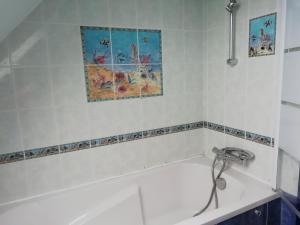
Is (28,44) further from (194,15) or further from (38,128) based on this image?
(194,15)

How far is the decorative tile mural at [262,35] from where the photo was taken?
4.57 feet

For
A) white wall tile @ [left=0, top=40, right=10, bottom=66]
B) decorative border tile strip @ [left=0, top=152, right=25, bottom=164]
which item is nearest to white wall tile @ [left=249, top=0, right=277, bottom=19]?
white wall tile @ [left=0, top=40, right=10, bottom=66]

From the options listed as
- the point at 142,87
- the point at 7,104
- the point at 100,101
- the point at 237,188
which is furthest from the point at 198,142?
the point at 7,104

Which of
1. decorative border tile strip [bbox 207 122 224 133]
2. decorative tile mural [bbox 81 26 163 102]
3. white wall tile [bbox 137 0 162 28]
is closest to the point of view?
decorative tile mural [bbox 81 26 163 102]

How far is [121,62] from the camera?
64.2 inches

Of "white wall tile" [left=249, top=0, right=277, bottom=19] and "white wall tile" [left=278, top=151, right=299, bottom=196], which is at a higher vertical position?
"white wall tile" [left=249, top=0, right=277, bottom=19]

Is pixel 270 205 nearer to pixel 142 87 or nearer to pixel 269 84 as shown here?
pixel 269 84

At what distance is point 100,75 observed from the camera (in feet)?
5.16

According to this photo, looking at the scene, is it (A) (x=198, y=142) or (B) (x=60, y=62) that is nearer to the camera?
(B) (x=60, y=62)

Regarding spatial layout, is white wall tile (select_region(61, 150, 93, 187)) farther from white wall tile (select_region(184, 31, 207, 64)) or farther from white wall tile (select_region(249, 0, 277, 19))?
white wall tile (select_region(249, 0, 277, 19))

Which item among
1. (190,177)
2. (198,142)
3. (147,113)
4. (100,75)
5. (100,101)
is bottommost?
(190,177)

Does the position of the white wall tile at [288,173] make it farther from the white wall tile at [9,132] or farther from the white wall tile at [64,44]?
the white wall tile at [9,132]

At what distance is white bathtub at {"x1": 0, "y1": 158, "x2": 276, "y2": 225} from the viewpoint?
140 cm

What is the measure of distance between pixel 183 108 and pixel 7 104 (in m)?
1.28
